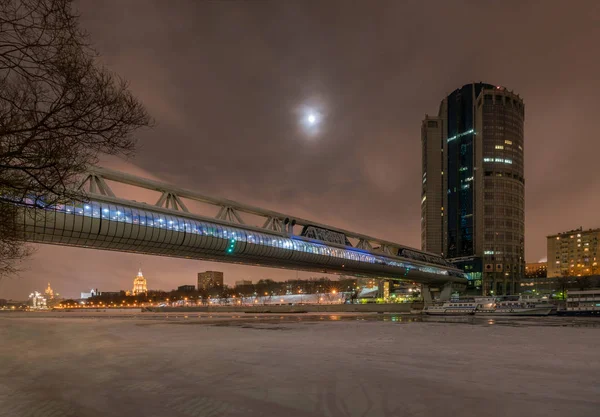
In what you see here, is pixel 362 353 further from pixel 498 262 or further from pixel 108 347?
pixel 498 262

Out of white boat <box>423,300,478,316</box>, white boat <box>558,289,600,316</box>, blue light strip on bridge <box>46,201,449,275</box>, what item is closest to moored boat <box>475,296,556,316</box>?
white boat <box>423,300,478,316</box>

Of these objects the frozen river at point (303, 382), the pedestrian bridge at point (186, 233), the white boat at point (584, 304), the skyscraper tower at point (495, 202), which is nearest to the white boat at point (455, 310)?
the white boat at point (584, 304)

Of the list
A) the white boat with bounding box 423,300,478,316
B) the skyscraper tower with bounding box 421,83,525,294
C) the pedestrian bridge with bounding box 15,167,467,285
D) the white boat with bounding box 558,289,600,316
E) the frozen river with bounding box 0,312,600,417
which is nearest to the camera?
the frozen river with bounding box 0,312,600,417

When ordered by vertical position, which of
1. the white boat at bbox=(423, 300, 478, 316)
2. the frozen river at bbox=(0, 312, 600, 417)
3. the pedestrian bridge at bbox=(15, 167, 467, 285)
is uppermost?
the pedestrian bridge at bbox=(15, 167, 467, 285)

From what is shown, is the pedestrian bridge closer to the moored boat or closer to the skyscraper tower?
the moored boat

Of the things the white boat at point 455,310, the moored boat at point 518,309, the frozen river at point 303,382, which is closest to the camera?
the frozen river at point 303,382

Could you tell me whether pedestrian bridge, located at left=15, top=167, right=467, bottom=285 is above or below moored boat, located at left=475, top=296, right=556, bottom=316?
above

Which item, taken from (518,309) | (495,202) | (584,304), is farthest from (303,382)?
(495,202)

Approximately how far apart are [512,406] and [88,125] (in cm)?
1071

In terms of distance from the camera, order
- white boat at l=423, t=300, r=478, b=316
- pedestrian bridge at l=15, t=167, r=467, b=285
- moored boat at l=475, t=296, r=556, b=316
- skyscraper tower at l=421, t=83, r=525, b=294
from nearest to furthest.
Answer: pedestrian bridge at l=15, t=167, r=467, b=285, moored boat at l=475, t=296, r=556, b=316, white boat at l=423, t=300, r=478, b=316, skyscraper tower at l=421, t=83, r=525, b=294

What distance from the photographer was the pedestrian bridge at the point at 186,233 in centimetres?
4728

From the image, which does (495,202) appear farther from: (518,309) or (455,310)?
(455,310)

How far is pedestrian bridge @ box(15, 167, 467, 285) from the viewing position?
155 ft

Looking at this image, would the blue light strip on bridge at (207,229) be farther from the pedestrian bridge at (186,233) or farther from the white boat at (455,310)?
the white boat at (455,310)
